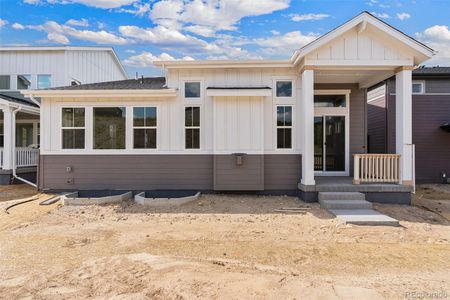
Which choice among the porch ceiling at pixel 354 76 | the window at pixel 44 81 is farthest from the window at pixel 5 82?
the porch ceiling at pixel 354 76

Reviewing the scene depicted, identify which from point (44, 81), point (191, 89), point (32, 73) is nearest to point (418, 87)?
→ point (191, 89)

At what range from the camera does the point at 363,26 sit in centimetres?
713

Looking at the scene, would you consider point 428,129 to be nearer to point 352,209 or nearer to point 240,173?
point 352,209

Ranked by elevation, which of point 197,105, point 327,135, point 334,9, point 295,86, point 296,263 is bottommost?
point 296,263

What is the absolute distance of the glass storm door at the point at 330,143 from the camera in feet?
30.6

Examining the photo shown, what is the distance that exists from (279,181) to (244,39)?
341 inches

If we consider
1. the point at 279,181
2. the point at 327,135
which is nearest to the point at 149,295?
the point at 279,181

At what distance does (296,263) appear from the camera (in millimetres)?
3830

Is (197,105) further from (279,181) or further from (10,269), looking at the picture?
(10,269)

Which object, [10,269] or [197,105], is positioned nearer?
[10,269]

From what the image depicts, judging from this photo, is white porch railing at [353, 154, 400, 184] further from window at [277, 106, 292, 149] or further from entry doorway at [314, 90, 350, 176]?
window at [277, 106, 292, 149]

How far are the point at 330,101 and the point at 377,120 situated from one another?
188 inches

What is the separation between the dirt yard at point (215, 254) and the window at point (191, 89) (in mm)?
3403

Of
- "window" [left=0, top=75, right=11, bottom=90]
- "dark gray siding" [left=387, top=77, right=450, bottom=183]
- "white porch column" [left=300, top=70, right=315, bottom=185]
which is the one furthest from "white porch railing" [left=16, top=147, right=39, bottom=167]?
"dark gray siding" [left=387, top=77, right=450, bottom=183]
